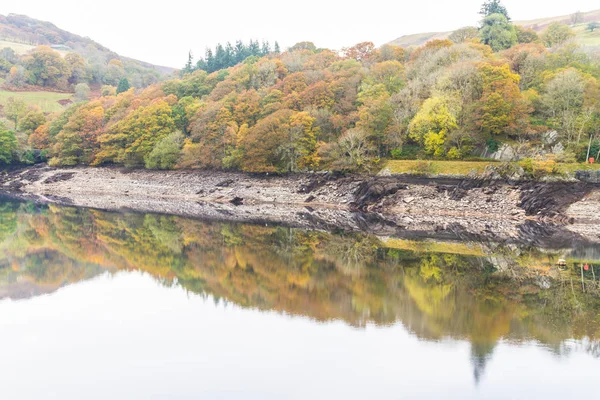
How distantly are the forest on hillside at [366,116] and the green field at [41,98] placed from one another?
35395 mm

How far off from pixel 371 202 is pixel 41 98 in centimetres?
10983

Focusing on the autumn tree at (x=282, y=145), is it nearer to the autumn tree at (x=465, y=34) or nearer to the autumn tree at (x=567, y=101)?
the autumn tree at (x=567, y=101)

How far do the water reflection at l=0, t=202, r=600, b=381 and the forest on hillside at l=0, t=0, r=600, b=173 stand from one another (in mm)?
21714

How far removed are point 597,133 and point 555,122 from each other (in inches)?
156

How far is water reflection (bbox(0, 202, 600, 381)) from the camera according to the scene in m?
16.7

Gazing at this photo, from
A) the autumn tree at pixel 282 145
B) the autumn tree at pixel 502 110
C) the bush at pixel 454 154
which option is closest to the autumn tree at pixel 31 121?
the autumn tree at pixel 282 145

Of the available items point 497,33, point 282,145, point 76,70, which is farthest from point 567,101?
point 76,70

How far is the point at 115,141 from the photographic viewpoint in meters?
77.8

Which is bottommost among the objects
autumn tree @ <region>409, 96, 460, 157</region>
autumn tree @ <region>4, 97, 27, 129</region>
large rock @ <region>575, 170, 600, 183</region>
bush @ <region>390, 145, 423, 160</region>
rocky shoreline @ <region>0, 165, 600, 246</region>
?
rocky shoreline @ <region>0, 165, 600, 246</region>

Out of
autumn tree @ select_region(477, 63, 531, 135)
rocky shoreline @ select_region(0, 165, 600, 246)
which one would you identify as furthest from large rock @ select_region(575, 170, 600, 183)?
autumn tree @ select_region(477, 63, 531, 135)

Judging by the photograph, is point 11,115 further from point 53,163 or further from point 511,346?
point 511,346

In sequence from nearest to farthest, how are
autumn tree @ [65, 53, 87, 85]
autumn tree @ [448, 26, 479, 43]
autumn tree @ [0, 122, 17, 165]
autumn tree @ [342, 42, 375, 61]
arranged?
autumn tree @ [0, 122, 17, 165] → autumn tree @ [448, 26, 479, 43] → autumn tree @ [342, 42, 375, 61] → autumn tree @ [65, 53, 87, 85]

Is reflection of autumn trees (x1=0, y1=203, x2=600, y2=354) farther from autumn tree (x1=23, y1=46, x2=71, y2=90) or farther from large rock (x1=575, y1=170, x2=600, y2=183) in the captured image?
autumn tree (x1=23, y1=46, x2=71, y2=90)

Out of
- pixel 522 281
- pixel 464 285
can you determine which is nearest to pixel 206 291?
pixel 464 285
